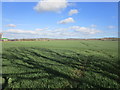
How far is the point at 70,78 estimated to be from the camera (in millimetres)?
3652

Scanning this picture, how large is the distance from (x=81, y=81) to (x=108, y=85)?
93cm

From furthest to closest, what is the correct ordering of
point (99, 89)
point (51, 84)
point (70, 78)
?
point (70, 78) < point (51, 84) < point (99, 89)

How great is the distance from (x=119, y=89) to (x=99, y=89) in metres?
0.68

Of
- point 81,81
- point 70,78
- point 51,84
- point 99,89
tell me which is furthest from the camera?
point 70,78

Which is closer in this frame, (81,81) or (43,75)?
(81,81)

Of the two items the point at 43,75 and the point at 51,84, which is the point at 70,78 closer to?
the point at 51,84

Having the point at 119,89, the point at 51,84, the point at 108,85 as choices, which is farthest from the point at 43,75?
the point at 119,89

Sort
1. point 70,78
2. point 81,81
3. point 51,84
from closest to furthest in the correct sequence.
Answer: point 51,84
point 81,81
point 70,78

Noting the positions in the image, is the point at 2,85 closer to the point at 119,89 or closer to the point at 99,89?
the point at 99,89

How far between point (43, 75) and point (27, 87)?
921 mm

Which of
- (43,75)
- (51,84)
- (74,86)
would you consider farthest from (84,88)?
(43,75)

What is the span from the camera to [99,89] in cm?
296

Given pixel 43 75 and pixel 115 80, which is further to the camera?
pixel 43 75

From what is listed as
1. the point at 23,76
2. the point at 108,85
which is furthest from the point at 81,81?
the point at 23,76
